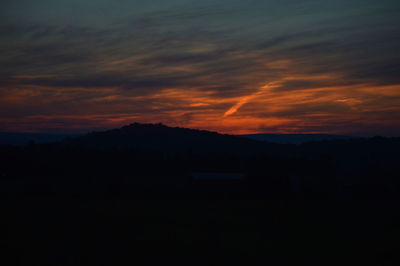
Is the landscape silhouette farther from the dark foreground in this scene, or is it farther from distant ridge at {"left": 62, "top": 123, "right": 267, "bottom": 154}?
distant ridge at {"left": 62, "top": 123, "right": 267, "bottom": 154}

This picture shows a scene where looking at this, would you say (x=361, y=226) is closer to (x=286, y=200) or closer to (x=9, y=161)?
(x=286, y=200)

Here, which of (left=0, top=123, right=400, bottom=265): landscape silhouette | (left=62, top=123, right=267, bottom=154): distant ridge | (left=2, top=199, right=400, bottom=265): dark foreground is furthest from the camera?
(left=62, top=123, right=267, bottom=154): distant ridge

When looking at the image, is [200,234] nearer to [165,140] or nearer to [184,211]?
[184,211]

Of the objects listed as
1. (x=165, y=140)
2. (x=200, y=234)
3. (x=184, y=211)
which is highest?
(x=165, y=140)

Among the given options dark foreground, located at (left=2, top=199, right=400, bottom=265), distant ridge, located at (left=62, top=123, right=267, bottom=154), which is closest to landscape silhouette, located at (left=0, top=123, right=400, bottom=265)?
dark foreground, located at (left=2, top=199, right=400, bottom=265)

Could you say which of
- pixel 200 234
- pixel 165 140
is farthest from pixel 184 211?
pixel 165 140

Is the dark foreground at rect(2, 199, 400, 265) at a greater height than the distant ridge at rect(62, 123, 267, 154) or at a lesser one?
lesser

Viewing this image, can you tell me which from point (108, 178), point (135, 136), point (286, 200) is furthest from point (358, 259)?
point (135, 136)

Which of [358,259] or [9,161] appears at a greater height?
[9,161]

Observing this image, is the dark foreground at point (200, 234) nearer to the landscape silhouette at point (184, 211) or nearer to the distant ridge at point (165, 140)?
the landscape silhouette at point (184, 211)

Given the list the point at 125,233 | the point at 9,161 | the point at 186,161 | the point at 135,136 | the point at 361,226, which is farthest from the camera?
the point at 135,136

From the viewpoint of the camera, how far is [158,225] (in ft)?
89.1

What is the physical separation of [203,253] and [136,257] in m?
3.52

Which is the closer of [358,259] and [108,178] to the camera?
[358,259]
